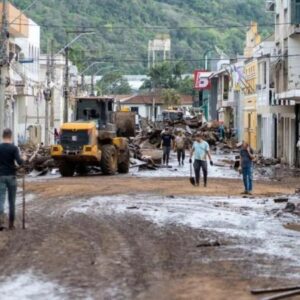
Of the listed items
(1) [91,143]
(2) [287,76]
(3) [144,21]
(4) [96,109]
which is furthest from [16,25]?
(3) [144,21]

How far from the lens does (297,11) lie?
49.2m

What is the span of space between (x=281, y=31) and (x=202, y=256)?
43.3 meters

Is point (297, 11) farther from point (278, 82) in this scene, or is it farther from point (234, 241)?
point (234, 241)

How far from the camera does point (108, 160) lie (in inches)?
1389

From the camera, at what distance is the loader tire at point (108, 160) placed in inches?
1383

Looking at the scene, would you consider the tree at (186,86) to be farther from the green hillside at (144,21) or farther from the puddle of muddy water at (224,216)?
the puddle of muddy water at (224,216)

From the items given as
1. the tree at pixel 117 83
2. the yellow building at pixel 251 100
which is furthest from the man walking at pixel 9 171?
the tree at pixel 117 83

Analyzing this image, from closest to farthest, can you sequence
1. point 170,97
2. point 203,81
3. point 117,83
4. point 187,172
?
1. point 187,172
2. point 203,81
3. point 170,97
4. point 117,83

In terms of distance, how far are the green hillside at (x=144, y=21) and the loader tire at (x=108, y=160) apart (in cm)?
9087

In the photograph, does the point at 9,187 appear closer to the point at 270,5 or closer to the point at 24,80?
the point at 24,80

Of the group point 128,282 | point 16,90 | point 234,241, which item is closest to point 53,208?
point 234,241

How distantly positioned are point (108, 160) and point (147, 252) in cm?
2240

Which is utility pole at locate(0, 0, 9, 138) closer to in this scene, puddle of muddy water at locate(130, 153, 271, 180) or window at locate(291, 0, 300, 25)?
puddle of muddy water at locate(130, 153, 271, 180)

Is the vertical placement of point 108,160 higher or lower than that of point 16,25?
lower
